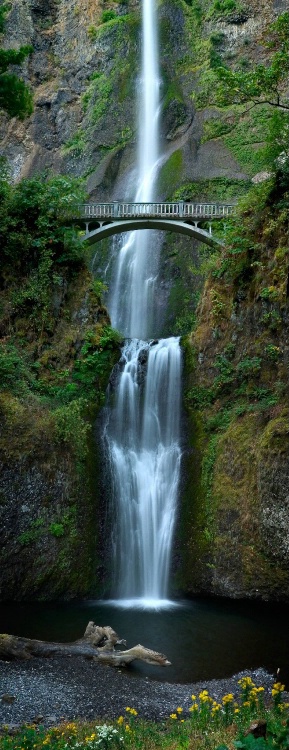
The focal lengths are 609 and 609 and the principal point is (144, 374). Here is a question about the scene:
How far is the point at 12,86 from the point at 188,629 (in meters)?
13.6

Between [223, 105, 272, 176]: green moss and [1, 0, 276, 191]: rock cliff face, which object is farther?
[1, 0, 276, 191]: rock cliff face

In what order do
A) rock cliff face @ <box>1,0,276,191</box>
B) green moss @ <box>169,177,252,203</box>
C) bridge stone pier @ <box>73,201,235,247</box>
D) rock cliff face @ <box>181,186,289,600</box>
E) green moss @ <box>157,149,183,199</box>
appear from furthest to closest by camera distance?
rock cliff face @ <box>1,0,276,191</box>, green moss @ <box>157,149,183,199</box>, green moss @ <box>169,177,252,203</box>, bridge stone pier @ <box>73,201,235,247</box>, rock cliff face @ <box>181,186,289,600</box>

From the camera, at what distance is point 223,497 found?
14.6m

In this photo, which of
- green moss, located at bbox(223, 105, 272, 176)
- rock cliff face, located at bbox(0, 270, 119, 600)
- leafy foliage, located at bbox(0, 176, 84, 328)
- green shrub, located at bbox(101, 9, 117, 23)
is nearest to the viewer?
rock cliff face, located at bbox(0, 270, 119, 600)

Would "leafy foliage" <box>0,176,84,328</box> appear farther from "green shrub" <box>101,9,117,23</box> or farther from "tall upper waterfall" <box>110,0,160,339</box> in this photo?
"green shrub" <box>101,9,117,23</box>

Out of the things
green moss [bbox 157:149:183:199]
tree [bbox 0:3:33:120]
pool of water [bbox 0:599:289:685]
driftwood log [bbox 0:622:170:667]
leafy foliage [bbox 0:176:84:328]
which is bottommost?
pool of water [bbox 0:599:289:685]

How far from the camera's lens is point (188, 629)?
11.6 meters

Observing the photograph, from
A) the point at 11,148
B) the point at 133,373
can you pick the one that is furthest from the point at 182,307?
the point at 11,148

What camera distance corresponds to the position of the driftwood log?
9.57 m

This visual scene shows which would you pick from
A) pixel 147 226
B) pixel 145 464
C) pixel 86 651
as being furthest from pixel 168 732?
pixel 147 226

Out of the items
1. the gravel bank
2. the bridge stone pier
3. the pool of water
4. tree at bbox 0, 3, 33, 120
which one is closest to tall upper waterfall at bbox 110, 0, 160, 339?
the bridge stone pier

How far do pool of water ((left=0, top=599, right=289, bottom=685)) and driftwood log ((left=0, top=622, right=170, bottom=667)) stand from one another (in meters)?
0.21

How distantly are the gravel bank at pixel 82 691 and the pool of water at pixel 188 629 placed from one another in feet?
1.61

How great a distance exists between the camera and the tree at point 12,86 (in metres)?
15.3
